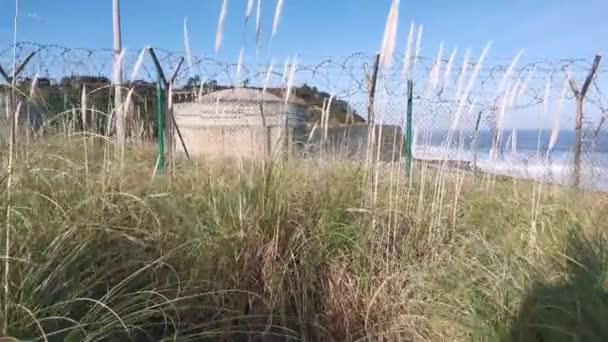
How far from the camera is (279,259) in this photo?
300 cm

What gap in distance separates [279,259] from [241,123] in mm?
4976

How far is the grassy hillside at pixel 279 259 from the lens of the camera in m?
2.28

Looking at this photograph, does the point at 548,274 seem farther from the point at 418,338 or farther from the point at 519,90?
the point at 519,90

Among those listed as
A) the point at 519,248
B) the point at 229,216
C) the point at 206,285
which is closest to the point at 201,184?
the point at 229,216

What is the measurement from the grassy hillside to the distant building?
258 mm

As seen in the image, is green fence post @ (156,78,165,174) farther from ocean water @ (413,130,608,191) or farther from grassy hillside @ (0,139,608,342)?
ocean water @ (413,130,608,191)

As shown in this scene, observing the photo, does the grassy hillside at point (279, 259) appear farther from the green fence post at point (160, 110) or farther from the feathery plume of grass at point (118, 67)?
the green fence post at point (160, 110)

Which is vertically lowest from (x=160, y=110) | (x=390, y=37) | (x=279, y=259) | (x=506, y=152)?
(x=279, y=259)

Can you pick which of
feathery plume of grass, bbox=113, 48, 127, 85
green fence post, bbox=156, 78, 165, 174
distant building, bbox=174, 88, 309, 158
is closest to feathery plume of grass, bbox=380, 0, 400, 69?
distant building, bbox=174, 88, 309, 158

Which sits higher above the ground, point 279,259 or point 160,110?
point 160,110

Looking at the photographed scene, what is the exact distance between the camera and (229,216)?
3051 millimetres

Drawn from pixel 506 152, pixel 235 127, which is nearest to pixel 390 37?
pixel 506 152

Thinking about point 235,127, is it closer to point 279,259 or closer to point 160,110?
point 160,110

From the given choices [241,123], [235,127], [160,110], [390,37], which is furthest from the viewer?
[235,127]
